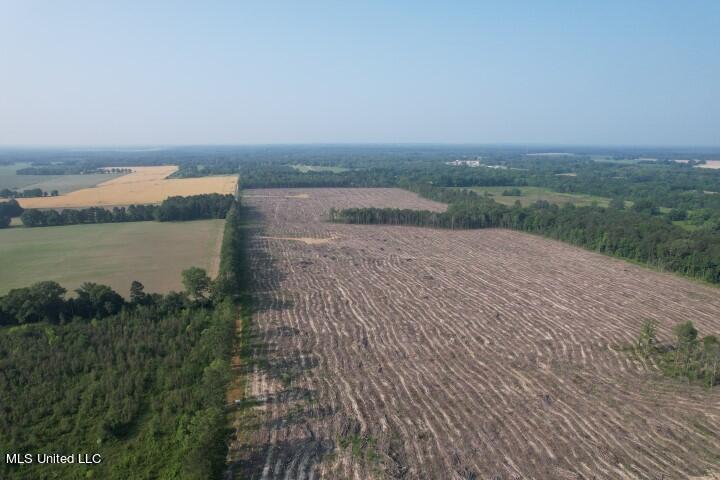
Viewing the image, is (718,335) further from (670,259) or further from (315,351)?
(315,351)

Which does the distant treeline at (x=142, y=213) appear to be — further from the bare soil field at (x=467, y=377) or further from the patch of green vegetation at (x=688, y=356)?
the patch of green vegetation at (x=688, y=356)

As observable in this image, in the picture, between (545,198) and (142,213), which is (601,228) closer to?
(545,198)

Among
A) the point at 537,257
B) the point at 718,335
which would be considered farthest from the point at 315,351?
the point at 537,257

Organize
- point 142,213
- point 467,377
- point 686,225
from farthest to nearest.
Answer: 1. point 142,213
2. point 686,225
3. point 467,377

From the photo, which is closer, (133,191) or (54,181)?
(133,191)

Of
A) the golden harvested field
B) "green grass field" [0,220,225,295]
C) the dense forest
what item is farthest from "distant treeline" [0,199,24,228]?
the dense forest

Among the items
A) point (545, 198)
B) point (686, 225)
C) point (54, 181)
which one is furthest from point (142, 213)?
point (686, 225)

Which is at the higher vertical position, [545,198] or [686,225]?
[545,198]
